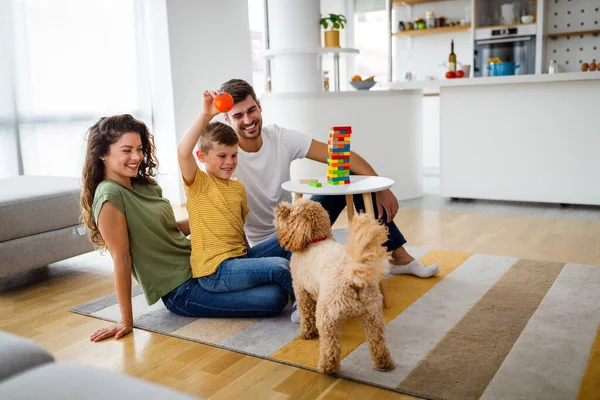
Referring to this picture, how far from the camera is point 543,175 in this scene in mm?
4230

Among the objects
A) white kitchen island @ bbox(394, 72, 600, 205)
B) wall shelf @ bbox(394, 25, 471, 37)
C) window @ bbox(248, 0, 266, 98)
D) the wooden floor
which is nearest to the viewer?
the wooden floor

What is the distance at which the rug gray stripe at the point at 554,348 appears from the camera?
61.6 inches

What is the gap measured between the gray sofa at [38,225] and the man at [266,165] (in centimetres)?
98

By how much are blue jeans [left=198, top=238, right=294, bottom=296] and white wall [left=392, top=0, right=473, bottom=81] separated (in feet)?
17.3

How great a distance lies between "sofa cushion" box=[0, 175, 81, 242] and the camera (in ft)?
8.47

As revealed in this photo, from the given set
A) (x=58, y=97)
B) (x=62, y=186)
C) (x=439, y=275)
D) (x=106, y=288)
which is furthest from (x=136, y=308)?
(x=58, y=97)

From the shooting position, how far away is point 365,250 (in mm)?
1540

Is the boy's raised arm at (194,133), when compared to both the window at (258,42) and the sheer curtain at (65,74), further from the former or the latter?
the window at (258,42)

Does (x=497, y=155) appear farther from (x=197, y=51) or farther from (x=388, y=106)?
(x=197, y=51)

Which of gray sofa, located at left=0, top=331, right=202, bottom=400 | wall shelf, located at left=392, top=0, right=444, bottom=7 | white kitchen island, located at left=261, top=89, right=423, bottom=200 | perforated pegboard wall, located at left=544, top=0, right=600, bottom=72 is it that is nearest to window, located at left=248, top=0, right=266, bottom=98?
wall shelf, located at left=392, top=0, right=444, bottom=7

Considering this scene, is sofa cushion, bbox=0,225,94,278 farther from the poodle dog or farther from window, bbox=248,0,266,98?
window, bbox=248,0,266,98

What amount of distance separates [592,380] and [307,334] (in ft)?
2.83

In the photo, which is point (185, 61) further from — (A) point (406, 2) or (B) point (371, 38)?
(B) point (371, 38)

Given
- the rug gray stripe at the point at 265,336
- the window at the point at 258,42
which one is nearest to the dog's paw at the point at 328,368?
the rug gray stripe at the point at 265,336
